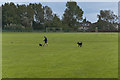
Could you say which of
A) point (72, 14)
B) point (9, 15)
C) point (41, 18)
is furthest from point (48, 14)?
point (9, 15)

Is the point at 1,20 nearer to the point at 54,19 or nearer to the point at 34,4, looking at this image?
the point at 34,4

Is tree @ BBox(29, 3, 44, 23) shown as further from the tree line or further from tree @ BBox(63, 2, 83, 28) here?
tree @ BBox(63, 2, 83, 28)

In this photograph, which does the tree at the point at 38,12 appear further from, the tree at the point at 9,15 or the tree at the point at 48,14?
the tree at the point at 9,15

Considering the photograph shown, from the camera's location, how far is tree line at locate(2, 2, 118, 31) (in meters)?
113

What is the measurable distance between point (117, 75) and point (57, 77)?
274cm

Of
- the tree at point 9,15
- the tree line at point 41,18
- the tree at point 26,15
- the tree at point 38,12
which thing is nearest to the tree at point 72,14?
the tree line at point 41,18

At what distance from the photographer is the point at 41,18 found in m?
120

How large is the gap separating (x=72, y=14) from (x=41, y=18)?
69.1 ft

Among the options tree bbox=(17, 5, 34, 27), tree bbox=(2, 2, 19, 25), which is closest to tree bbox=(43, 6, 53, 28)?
tree bbox=(17, 5, 34, 27)

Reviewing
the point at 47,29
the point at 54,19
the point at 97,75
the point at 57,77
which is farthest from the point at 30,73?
the point at 54,19

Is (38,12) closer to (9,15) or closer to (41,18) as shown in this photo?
(41,18)

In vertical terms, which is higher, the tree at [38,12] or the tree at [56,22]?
the tree at [38,12]

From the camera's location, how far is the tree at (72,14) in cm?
12538

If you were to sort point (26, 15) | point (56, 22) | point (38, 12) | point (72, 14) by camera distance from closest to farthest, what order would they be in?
point (56, 22), point (26, 15), point (38, 12), point (72, 14)
